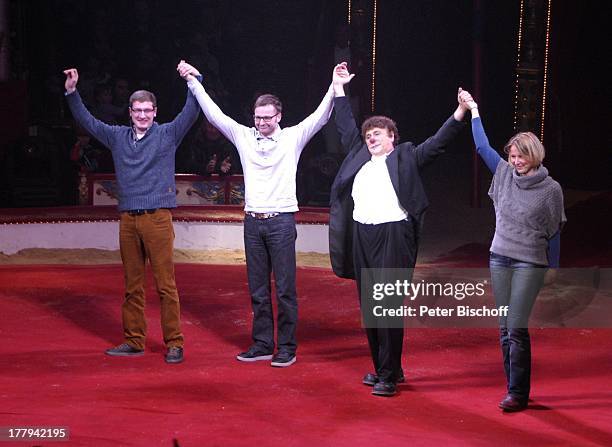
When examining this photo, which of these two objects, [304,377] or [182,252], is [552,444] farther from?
[182,252]

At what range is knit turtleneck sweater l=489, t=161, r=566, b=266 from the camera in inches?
189

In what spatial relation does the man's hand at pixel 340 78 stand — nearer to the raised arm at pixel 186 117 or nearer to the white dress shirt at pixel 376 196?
the white dress shirt at pixel 376 196

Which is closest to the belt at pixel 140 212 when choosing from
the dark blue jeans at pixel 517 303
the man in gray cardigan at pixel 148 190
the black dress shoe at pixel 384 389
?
the man in gray cardigan at pixel 148 190

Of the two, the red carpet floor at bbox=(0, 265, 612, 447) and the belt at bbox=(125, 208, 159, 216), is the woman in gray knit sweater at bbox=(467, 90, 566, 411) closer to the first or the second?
the red carpet floor at bbox=(0, 265, 612, 447)

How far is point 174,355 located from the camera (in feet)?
19.0

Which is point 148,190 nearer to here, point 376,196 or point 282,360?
point 282,360

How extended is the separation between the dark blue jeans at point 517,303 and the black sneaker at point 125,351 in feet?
7.34

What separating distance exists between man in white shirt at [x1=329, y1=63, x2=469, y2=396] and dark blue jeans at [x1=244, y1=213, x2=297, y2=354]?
53 centimetres

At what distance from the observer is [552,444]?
14.2 ft

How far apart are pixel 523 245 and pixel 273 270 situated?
5.06 ft

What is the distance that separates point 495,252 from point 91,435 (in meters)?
2.08

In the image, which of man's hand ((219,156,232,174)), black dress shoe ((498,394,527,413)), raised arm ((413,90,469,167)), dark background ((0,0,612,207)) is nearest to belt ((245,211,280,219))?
raised arm ((413,90,469,167))

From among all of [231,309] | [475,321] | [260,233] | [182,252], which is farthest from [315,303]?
[182,252]

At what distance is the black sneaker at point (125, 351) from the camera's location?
5949 millimetres
